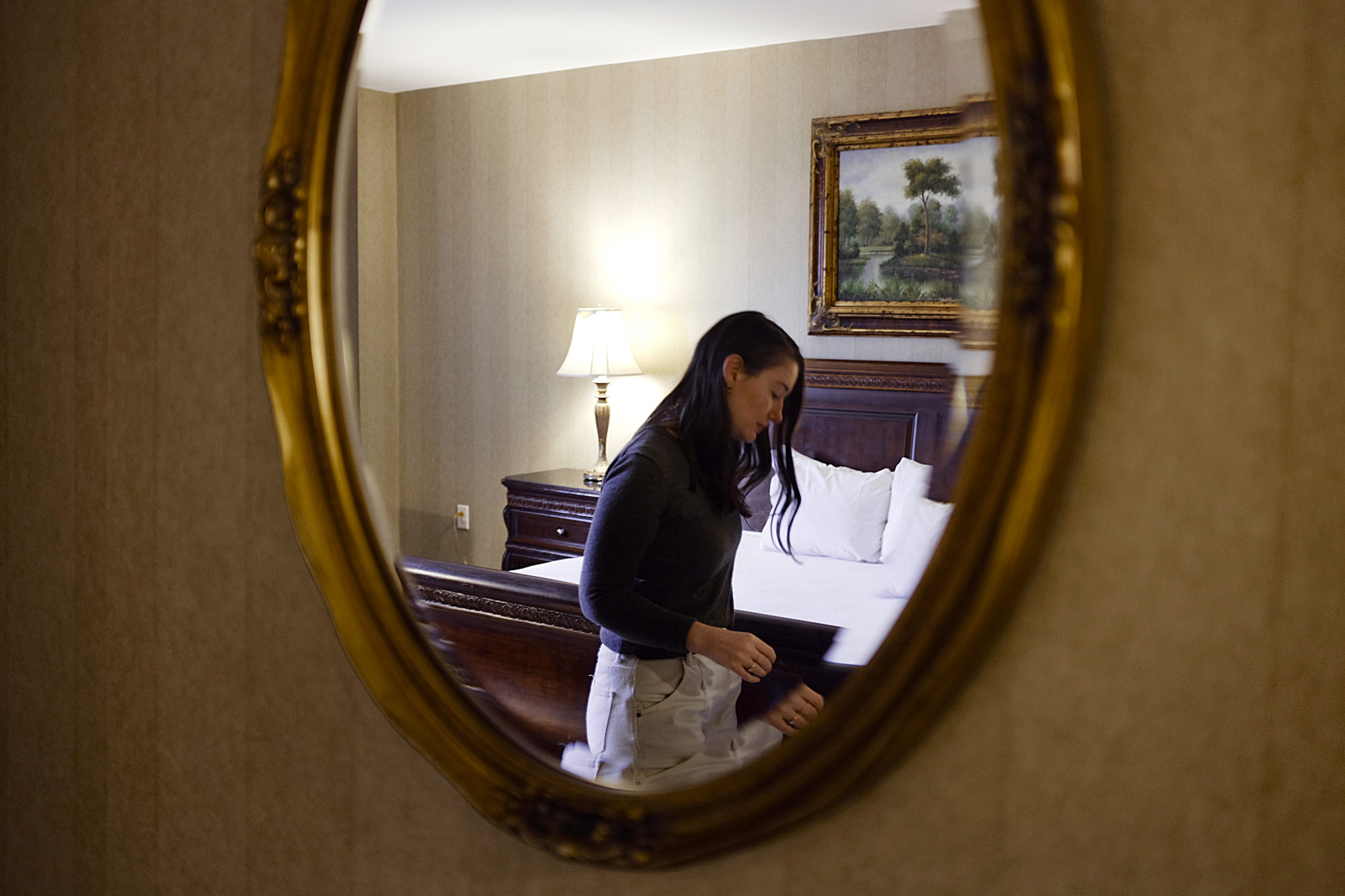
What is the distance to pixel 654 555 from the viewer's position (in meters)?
0.80

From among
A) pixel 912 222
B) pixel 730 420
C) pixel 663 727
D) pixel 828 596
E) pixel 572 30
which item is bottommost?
pixel 663 727

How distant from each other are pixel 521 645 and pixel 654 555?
181mm

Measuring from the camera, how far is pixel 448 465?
3.14 feet

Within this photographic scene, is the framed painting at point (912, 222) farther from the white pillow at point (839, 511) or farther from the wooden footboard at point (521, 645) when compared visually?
the wooden footboard at point (521, 645)

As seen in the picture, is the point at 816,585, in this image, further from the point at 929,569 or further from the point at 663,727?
the point at 663,727

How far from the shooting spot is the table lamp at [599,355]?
767 millimetres

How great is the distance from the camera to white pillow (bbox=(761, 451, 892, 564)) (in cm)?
69

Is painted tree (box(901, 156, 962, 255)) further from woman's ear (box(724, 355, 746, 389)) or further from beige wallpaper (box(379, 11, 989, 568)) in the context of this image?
woman's ear (box(724, 355, 746, 389))

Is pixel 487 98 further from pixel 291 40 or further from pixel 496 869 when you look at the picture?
pixel 496 869

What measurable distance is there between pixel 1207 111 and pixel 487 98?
1.80 feet

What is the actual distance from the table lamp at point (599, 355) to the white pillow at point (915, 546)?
0.22m

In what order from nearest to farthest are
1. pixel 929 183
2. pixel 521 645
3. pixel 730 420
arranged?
1. pixel 929 183
2. pixel 730 420
3. pixel 521 645

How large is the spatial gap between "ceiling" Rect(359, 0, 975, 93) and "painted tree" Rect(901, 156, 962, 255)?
0.31 feet

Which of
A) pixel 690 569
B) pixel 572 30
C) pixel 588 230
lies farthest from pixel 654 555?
pixel 572 30
